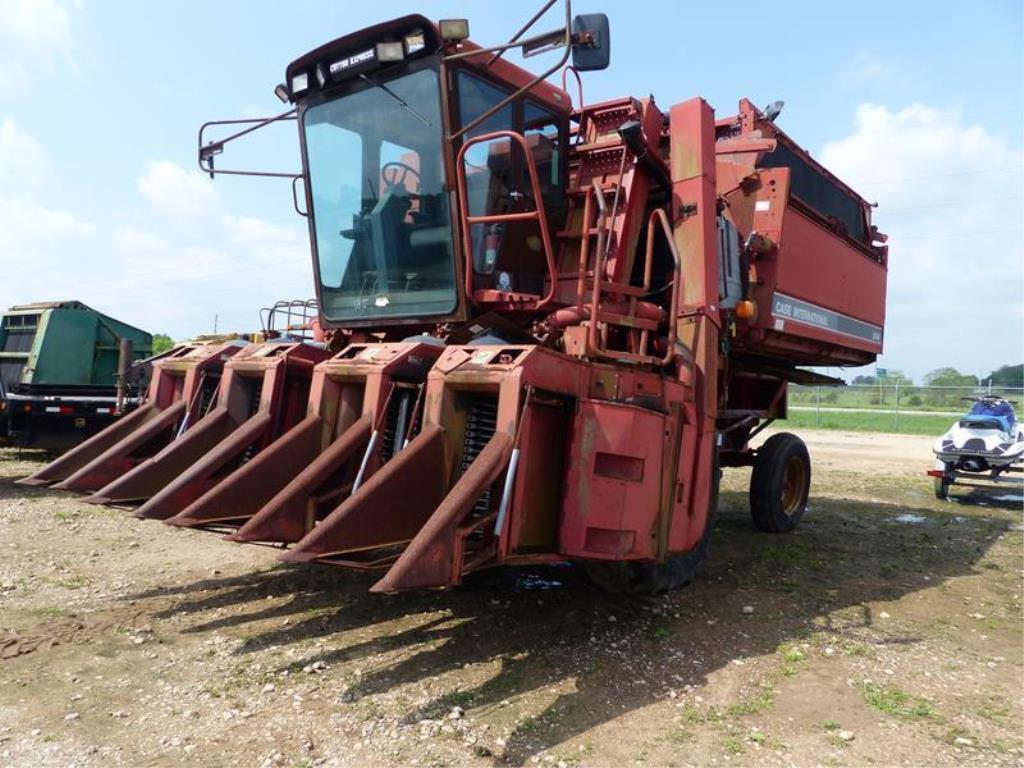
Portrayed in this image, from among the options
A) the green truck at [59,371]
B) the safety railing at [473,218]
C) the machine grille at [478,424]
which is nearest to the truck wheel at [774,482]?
the safety railing at [473,218]

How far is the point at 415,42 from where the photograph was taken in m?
4.38

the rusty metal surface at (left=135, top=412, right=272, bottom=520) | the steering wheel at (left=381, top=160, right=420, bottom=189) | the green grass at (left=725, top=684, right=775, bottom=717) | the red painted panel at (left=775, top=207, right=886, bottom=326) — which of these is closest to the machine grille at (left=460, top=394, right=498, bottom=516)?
the rusty metal surface at (left=135, top=412, right=272, bottom=520)

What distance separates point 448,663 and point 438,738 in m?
0.76

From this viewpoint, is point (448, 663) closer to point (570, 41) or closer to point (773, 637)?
point (773, 637)

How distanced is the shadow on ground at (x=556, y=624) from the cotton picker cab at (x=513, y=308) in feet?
1.32

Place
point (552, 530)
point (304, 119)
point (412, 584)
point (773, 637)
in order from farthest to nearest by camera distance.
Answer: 1. point (304, 119)
2. point (773, 637)
3. point (552, 530)
4. point (412, 584)

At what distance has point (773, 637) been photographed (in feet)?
14.6

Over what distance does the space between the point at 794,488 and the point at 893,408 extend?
82.4 ft

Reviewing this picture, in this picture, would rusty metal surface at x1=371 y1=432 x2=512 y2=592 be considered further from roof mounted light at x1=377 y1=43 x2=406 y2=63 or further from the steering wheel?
roof mounted light at x1=377 y1=43 x2=406 y2=63

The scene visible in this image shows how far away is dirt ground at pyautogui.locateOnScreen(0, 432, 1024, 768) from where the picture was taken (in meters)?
3.05

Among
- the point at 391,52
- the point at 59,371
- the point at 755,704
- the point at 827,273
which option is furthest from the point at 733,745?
the point at 59,371

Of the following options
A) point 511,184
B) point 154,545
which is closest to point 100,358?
point 154,545

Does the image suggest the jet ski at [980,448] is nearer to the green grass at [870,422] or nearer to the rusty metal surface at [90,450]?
the rusty metal surface at [90,450]

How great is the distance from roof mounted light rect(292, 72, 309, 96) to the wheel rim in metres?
5.68
